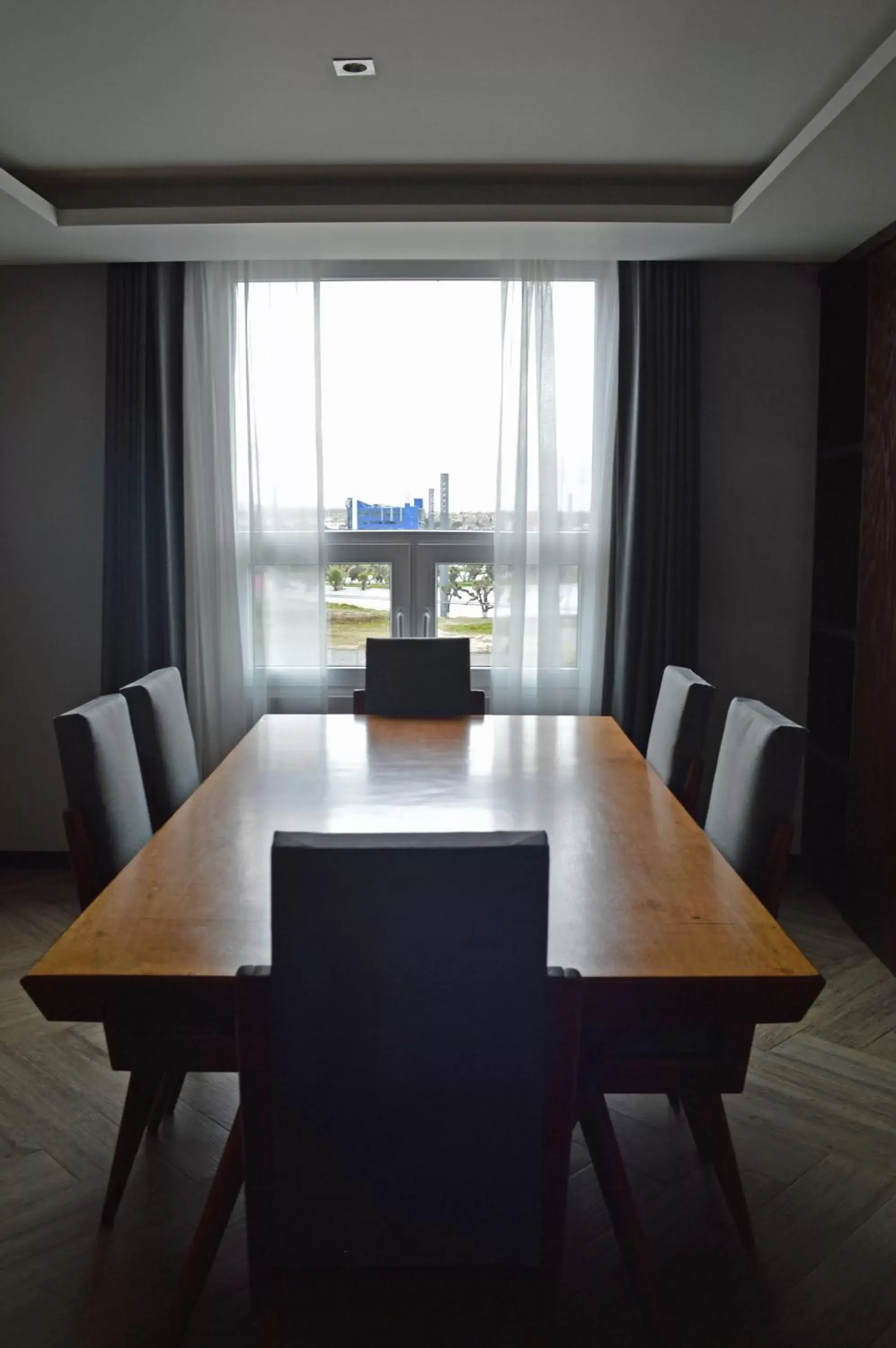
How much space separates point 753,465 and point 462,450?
114cm

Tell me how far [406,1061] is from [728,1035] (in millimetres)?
813

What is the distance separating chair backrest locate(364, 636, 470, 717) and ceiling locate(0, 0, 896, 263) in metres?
1.34

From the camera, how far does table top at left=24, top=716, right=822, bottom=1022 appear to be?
4.89 ft

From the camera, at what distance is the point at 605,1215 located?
2145 millimetres

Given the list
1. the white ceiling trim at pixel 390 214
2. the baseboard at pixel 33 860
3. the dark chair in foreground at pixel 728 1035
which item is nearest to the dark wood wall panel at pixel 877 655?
the white ceiling trim at pixel 390 214

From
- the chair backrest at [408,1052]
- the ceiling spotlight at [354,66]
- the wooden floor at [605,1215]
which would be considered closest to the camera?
the chair backrest at [408,1052]

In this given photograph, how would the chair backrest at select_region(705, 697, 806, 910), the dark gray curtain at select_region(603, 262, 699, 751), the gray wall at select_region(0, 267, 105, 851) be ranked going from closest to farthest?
the chair backrest at select_region(705, 697, 806, 910), the dark gray curtain at select_region(603, 262, 699, 751), the gray wall at select_region(0, 267, 105, 851)

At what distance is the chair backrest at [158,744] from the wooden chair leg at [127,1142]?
67 centimetres

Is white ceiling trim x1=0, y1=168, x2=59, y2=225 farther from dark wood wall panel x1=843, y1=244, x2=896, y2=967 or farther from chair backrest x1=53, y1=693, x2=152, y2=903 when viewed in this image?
dark wood wall panel x1=843, y1=244, x2=896, y2=967

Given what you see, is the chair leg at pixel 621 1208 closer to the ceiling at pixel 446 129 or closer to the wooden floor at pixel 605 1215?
the wooden floor at pixel 605 1215

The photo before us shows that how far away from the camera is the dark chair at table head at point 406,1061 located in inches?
48.8

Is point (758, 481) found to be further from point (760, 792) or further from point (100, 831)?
point (100, 831)

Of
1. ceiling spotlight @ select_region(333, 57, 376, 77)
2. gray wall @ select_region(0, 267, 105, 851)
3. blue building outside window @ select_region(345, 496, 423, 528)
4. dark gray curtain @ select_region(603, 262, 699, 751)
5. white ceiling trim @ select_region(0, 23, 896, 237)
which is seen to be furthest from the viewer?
blue building outside window @ select_region(345, 496, 423, 528)

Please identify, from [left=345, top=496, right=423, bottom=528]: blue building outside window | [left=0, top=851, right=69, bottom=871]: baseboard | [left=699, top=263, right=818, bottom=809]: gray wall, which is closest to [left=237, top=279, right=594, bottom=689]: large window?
[left=345, top=496, right=423, bottom=528]: blue building outside window
